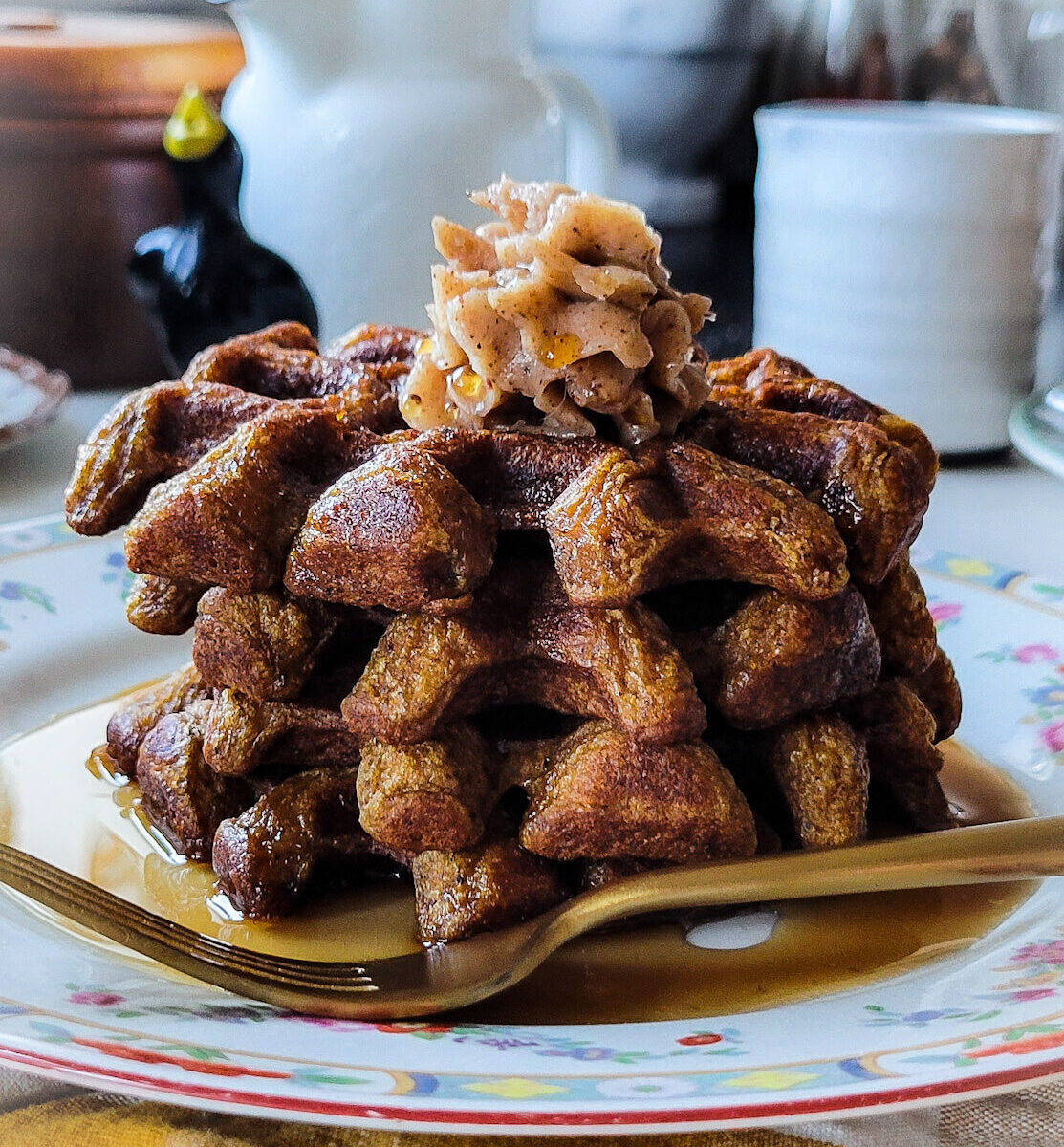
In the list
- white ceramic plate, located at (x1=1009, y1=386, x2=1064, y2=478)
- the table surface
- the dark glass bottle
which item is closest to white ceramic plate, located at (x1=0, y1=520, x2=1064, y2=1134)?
white ceramic plate, located at (x1=1009, y1=386, x2=1064, y2=478)

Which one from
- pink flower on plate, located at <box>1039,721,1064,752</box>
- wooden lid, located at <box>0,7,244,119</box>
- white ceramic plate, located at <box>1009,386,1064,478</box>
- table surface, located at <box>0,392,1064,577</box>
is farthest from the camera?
wooden lid, located at <box>0,7,244,119</box>

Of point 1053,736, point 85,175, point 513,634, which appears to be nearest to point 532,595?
point 513,634

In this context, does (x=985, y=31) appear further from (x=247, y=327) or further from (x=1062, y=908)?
(x=1062, y=908)

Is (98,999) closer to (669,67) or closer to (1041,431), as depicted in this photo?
(1041,431)

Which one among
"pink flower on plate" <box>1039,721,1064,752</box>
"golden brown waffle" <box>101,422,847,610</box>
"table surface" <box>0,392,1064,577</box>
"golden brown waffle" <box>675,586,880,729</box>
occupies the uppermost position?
"golden brown waffle" <box>101,422,847,610</box>

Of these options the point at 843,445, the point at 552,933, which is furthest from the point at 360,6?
the point at 552,933

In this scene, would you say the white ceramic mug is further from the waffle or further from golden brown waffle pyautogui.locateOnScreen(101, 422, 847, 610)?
golden brown waffle pyautogui.locateOnScreen(101, 422, 847, 610)

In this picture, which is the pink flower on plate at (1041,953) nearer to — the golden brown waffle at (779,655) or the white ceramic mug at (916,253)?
the golden brown waffle at (779,655)
